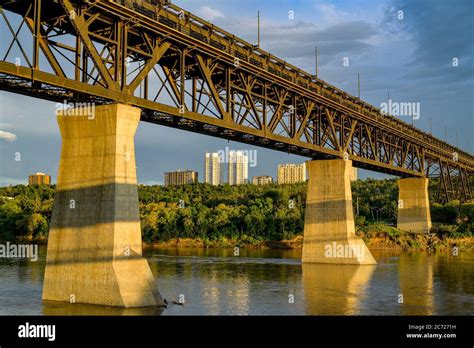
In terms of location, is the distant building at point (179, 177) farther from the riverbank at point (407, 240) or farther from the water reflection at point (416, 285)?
the water reflection at point (416, 285)

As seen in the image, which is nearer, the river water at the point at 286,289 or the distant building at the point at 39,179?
the river water at the point at 286,289

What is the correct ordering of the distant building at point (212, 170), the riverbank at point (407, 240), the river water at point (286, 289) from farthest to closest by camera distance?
the distant building at point (212, 170) → the riverbank at point (407, 240) → the river water at point (286, 289)

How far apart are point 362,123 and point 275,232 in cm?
4122

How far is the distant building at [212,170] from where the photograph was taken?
175625 millimetres

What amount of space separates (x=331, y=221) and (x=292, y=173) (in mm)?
131752

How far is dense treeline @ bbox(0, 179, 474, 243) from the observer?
107 meters

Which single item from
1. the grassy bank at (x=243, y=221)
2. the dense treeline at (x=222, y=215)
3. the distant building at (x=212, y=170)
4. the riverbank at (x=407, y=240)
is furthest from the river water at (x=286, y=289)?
the distant building at (x=212, y=170)

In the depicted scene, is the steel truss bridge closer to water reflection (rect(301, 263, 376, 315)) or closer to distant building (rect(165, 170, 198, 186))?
water reflection (rect(301, 263, 376, 315))

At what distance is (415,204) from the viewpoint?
92.5m

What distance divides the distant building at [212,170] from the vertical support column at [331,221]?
11060 cm

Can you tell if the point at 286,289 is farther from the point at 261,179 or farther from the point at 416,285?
the point at 261,179

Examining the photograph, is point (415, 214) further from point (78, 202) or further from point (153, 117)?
point (78, 202)
